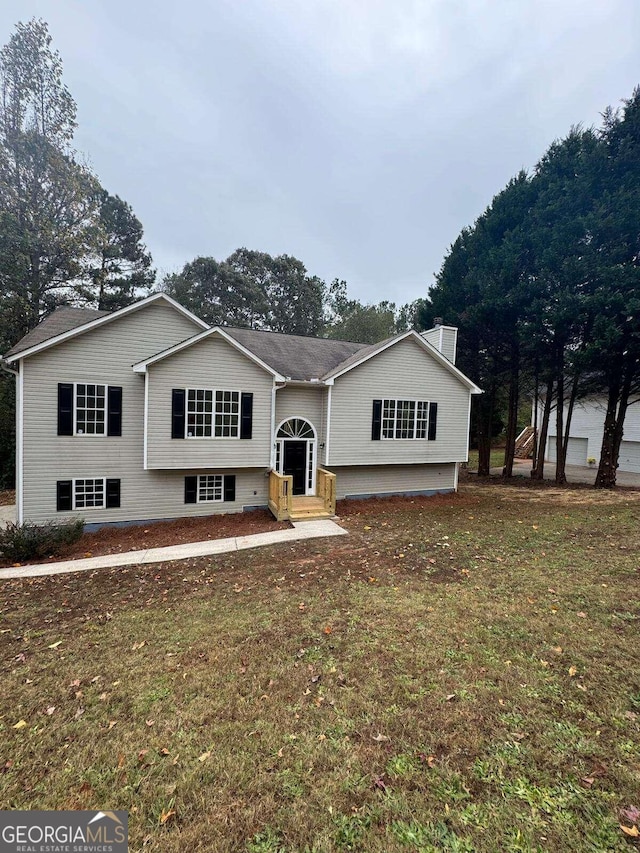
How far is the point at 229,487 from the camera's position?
12680 millimetres

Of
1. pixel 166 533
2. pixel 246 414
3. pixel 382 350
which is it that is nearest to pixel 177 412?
pixel 246 414

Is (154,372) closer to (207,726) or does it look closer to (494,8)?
(207,726)

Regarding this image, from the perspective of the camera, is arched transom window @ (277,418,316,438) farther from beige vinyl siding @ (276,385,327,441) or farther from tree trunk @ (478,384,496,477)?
tree trunk @ (478,384,496,477)

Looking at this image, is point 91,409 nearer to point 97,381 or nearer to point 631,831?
point 97,381

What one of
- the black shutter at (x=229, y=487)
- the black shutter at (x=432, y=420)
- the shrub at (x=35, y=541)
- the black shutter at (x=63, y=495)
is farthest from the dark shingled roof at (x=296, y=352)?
the shrub at (x=35, y=541)

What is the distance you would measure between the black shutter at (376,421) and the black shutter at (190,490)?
21.4ft

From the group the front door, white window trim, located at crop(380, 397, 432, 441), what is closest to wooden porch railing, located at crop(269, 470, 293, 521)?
the front door

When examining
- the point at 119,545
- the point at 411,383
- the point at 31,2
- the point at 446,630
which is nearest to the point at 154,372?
the point at 119,545

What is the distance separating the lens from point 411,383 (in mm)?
14312

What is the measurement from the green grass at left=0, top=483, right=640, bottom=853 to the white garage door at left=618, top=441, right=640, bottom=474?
22363mm

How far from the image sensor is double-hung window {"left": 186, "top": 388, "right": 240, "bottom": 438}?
11.5 meters

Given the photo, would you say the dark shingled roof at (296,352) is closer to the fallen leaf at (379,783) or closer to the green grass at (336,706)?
the green grass at (336,706)

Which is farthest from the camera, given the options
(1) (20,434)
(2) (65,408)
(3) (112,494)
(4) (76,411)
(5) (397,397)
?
(5) (397,397)

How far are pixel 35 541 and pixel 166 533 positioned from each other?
121 inches
